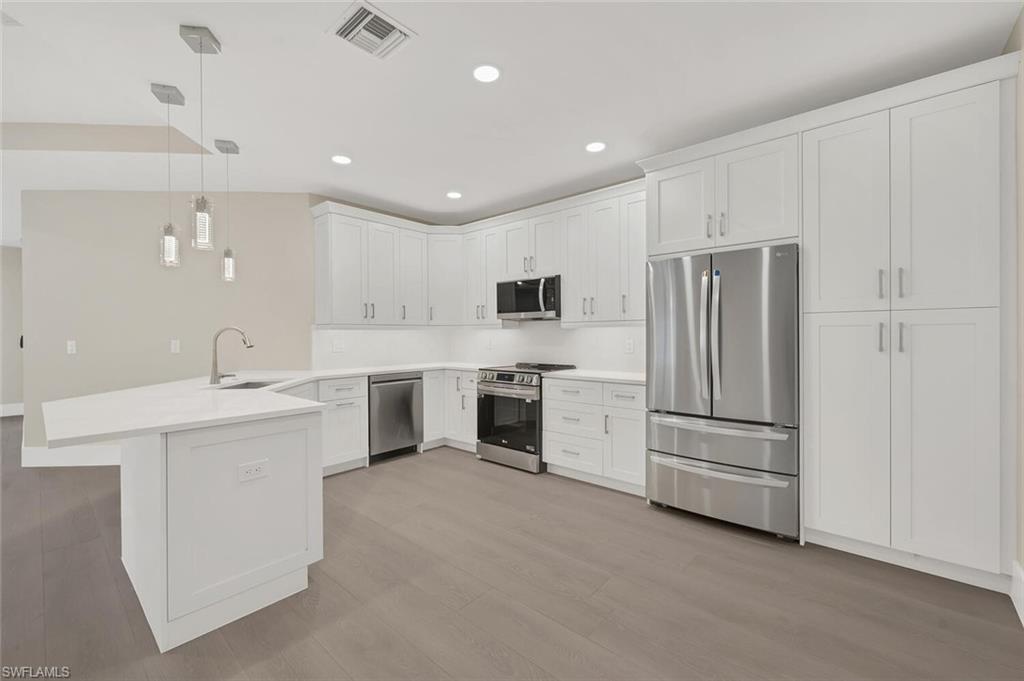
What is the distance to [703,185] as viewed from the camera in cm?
301

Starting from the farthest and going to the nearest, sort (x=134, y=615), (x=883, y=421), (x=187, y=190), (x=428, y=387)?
(x=428, y=387), (x=187, y=190), (x=883, y=421), (x=134, y=615)

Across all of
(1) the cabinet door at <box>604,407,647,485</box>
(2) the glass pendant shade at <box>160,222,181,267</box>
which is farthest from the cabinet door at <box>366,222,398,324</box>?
(1) the cabinet door at <box>604,407,647,485</box>

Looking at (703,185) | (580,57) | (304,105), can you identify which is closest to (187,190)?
(304,105)

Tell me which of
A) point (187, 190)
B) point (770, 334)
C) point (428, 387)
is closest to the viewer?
point (770, 334)

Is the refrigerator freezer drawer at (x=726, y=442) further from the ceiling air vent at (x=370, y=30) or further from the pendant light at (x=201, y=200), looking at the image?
the pendant light at (x=201, y=200)

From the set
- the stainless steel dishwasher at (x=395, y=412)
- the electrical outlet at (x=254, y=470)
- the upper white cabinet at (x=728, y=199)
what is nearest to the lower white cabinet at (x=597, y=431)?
the upper white cabinet at (x=728, y=199)

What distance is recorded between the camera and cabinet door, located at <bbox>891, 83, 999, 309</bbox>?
6.90 ft

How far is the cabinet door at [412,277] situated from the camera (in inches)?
192

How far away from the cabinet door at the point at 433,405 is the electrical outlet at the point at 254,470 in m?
2.75

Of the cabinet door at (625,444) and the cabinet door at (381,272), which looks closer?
the cabinet door at (625,444)

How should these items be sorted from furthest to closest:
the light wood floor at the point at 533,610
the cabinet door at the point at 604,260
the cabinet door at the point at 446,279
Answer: the cabinet door at the point at 446,279
the cabinet door at the point at 604,260
the light wood floor at the point at 533,610

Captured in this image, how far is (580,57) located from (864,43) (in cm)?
144

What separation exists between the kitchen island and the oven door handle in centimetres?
221

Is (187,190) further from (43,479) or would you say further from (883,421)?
(883,421)
